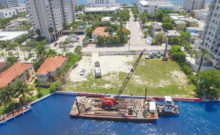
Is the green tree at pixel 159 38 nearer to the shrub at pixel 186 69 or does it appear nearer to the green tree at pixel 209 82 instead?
the shrub at pixel 186 69

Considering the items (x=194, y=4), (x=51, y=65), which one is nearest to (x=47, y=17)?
(x=51, y=65)

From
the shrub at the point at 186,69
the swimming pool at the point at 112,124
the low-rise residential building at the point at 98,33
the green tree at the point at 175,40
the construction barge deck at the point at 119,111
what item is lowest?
the swimming pool at the point at 112,124

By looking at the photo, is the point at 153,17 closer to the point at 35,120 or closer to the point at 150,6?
the point at 150,6

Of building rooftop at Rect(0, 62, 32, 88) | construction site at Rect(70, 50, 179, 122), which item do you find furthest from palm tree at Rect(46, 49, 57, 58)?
construction site at Rect(70, 50, 179, 122)

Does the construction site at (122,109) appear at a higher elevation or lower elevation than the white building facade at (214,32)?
lower

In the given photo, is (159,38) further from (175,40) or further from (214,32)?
(214,32)

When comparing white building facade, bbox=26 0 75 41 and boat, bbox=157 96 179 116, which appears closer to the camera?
boat, bbox=157 96 179 116

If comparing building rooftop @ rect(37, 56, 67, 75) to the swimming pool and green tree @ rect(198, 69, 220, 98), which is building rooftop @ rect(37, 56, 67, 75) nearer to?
the swimming pool

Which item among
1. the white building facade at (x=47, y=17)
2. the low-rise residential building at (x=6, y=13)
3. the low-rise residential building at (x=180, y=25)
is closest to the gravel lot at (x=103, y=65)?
the white building facade at (x=47, y=17)
